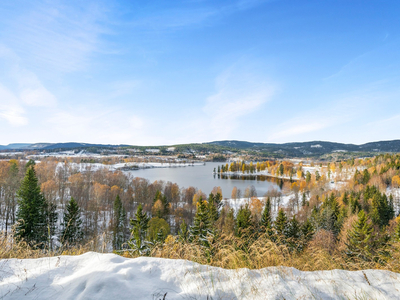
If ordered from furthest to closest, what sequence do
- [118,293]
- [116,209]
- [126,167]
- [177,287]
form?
[126,167], [116,209], [177,287], [118,293]

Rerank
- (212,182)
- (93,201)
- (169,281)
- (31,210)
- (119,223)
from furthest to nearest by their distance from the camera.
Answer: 1. (212,182)
2. (93,201)
3. (119,223)
4. (31,210)
5. (169,281)

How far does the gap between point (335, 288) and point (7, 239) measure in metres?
6.36

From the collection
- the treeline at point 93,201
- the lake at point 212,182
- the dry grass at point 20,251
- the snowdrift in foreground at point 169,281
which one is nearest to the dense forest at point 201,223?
the dry grass at point 20,251

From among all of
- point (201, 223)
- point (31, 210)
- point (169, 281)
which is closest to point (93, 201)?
point (31, 210)

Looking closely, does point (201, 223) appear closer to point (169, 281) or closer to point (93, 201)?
point (169, 281)

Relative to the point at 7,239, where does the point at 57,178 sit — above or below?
below

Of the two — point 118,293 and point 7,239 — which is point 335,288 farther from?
point 7,239

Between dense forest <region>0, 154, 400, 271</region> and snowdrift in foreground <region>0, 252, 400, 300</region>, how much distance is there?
20.2 inches

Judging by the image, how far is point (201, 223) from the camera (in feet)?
43.7

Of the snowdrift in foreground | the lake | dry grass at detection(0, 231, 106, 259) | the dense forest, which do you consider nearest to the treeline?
the dense forest

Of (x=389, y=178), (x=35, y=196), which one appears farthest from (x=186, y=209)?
(x=389, y=178)

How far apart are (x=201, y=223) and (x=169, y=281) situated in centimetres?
1137

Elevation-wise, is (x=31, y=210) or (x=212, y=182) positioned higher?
(x=31, y=210)

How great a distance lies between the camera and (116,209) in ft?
96.0
